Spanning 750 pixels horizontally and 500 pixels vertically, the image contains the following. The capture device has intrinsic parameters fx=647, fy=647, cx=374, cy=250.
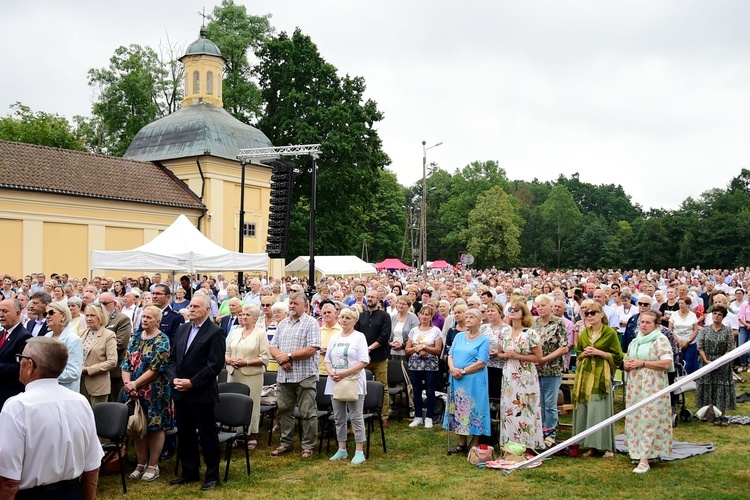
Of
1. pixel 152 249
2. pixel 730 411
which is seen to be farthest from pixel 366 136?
pixel 730 411

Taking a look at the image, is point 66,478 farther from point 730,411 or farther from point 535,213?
point 535,213

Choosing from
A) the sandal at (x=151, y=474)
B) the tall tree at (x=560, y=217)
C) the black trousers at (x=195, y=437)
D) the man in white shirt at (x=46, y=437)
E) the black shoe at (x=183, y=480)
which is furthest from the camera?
the tall tree at (x=560, y=217)

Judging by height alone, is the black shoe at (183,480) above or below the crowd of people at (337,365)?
below

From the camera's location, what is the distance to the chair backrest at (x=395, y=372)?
920 cm

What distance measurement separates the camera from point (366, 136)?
36.2 meters

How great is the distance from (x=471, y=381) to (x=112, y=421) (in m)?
3.74

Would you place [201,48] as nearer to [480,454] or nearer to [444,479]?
[480,454]

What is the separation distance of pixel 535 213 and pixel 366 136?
49.5 m

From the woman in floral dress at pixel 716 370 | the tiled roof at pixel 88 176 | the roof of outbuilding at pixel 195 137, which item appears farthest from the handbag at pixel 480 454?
the roof of outbuilding at pixel 195 137

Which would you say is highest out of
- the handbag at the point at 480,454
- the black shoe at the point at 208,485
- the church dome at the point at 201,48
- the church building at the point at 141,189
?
the church dome at the point at 201,48

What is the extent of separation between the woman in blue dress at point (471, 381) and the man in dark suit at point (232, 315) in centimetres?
314

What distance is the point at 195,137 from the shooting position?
104ft

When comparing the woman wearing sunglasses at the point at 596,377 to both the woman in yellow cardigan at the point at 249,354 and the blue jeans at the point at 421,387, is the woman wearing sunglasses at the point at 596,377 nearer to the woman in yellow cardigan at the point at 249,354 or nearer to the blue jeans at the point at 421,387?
the blue jeans at the point at 421,387

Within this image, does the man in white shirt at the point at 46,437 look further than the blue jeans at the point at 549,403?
No
